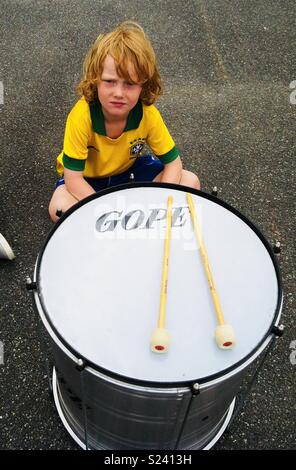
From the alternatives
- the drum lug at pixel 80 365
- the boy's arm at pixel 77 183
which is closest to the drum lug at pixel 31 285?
the drum lug at pixel 80 365

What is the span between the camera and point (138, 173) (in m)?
1.95

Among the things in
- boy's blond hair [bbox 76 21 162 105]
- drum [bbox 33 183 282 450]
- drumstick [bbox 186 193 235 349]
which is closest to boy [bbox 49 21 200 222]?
boy's blond hair [bbox 76 21 162 105]

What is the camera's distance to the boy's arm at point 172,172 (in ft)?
5.87

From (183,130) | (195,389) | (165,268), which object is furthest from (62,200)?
(183,130)

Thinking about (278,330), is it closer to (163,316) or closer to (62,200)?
(163,316)

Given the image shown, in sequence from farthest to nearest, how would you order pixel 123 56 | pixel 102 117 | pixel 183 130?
1. pixel 183 130
2. pixel 102 117
3. pixel 123 56

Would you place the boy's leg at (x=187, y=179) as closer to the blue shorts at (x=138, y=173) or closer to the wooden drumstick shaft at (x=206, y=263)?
the blue shorts at (x=138, y=173)

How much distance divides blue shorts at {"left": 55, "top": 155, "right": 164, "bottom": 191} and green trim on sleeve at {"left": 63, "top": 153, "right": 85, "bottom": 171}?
0.21 metres

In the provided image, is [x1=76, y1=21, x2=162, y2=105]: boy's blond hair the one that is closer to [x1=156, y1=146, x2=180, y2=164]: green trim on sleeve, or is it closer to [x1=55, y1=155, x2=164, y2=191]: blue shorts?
[x1=156, y1=146, x2=180, y2=164]: green trim on sleeve

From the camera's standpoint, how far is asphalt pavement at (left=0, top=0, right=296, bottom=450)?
169cm

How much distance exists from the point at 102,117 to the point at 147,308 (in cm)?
80

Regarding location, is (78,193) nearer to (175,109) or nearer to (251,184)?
(251,184)
